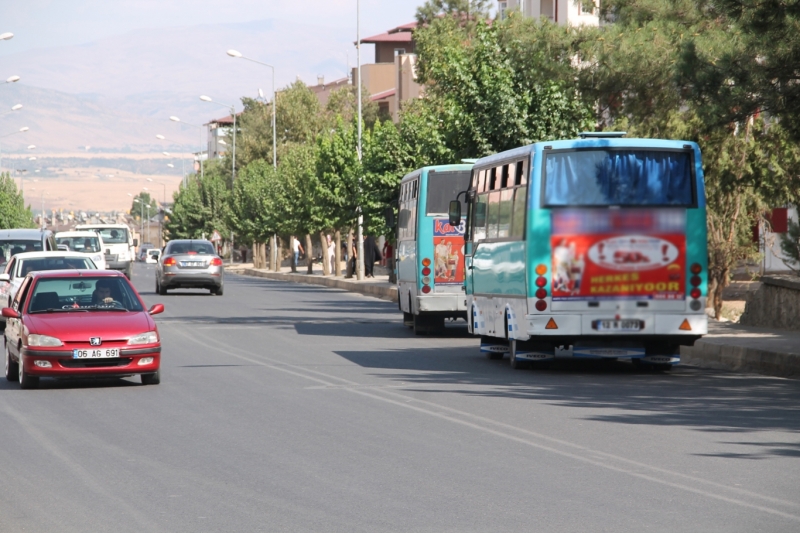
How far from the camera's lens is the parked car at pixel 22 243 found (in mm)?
30172

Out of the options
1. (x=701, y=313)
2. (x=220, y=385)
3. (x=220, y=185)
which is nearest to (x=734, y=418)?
(x=701, y=313)

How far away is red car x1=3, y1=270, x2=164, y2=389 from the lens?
1595 centimetres

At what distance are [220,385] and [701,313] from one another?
20.6 feet

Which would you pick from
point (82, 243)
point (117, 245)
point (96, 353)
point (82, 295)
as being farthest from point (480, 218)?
point (117, 245)

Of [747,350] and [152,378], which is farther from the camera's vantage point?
[747,350]

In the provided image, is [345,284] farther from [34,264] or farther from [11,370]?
[11,370]

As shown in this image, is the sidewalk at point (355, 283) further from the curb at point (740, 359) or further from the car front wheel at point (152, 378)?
the car front wheel at point (152, 378)

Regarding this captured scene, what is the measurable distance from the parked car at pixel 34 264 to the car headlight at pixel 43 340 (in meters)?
9.49

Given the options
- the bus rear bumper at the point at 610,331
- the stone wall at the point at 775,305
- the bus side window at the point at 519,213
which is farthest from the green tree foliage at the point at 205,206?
the bus rear bumper at the point at 610,331

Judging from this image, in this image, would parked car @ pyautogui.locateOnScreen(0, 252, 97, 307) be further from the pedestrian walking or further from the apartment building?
the pedestrian walking

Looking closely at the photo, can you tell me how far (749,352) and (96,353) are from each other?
8813 mm

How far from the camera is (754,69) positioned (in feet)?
58.7

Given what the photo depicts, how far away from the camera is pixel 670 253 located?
59.3ft

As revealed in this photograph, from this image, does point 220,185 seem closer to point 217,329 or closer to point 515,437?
point 217,329
